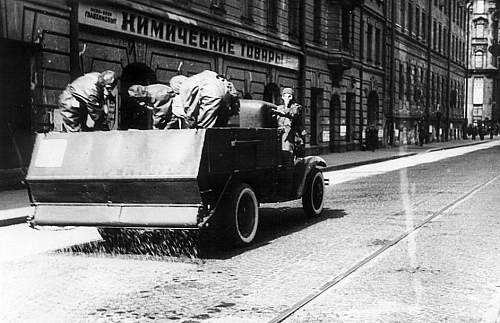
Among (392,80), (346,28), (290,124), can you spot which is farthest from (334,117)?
(290,124)

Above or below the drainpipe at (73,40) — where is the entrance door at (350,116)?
below

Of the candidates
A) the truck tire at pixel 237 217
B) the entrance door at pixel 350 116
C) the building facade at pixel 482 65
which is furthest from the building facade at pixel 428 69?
the truck tire at pixel 237 217

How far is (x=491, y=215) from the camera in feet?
35.0

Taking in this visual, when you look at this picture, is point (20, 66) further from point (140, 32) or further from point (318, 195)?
point (318, 195)

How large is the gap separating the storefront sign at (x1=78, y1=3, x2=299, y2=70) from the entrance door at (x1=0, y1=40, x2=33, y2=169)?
2.05m

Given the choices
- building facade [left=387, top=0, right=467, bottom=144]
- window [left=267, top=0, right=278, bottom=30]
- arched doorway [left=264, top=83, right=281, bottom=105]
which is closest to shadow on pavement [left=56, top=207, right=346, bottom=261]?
arched doorway [left=264, top=83, right=281, bottom=105]

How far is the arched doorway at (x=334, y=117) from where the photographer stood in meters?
33.0

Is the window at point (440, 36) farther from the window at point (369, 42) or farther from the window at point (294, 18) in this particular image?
the window at point (294, 18)

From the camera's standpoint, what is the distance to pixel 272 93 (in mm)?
27312

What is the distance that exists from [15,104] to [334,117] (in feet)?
70.2

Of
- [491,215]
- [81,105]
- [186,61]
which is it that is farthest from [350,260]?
[186,61]

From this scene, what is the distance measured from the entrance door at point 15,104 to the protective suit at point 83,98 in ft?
21.9

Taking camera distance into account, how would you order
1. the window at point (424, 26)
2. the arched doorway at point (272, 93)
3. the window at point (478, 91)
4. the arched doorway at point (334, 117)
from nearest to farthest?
1. the arched doorway at point (272, 93)
2. the arched doorway at point (334, 117)
3. the window at point (424, 26)
4. the window at point (478, 91)

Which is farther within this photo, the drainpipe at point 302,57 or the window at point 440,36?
the window at point 440,36
